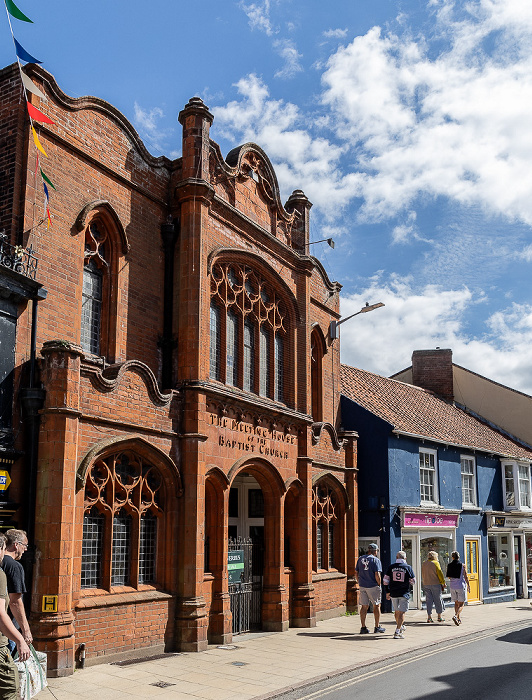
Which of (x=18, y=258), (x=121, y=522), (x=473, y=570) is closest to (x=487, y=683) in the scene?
(x=121, y=522)

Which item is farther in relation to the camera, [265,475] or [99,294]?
[265,475]

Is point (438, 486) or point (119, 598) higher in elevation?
point (438, 486)

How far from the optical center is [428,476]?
2320 centimetres

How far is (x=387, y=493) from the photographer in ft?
68.4

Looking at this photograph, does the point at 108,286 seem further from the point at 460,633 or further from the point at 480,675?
the point at 460,633

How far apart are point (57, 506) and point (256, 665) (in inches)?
171

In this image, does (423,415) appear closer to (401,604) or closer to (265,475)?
(265,475)

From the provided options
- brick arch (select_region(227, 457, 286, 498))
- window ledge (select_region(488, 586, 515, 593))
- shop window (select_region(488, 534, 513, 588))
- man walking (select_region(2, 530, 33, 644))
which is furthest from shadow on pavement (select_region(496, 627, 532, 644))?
man walking (select_region(2, 530, 33, 644))

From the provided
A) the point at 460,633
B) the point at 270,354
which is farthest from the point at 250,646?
the point at 270,354

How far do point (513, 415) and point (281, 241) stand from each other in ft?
63.1

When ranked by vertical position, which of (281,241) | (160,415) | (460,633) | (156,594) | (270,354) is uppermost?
(281,241)

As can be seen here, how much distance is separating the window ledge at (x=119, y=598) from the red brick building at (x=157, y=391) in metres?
0.04

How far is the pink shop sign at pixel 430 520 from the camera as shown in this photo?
21.4m

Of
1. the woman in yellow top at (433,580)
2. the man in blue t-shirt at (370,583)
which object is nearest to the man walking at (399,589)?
the man in blue t-shirt at (370,583)
